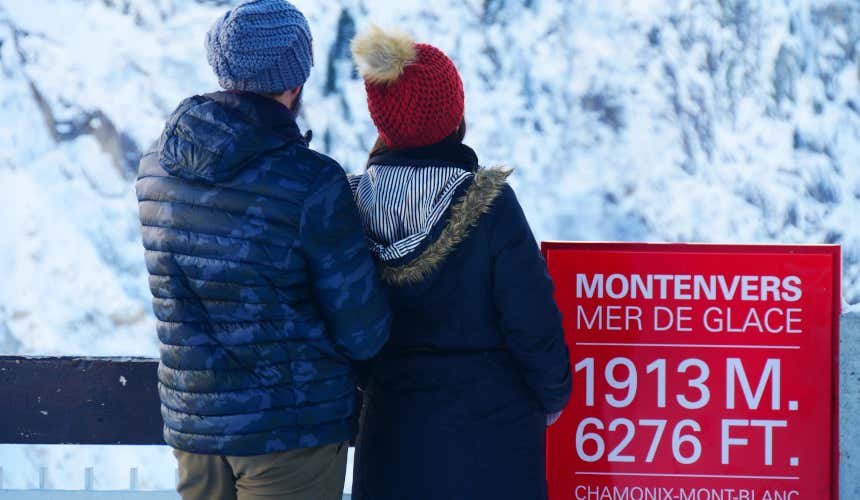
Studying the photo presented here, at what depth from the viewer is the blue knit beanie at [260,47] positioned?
1562mm

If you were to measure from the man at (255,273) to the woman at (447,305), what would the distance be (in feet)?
0.45

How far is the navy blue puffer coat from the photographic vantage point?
1.67 meters

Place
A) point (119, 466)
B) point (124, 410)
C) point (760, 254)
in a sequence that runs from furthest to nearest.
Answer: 1. point (119, 466)
2. point (124, 410)
3. point (760, 254)

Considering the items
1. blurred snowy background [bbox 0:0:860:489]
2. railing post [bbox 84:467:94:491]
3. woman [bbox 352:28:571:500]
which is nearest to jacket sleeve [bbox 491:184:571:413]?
woman [bbox 352:28:571:500]

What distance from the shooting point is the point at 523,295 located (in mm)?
1651

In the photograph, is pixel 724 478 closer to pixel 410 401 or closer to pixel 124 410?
pixel 410 401

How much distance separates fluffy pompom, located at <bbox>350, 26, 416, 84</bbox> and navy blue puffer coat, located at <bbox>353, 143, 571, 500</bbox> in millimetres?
136

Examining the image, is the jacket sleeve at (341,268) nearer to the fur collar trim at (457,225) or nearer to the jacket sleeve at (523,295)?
the fur collar trim at (457,225)

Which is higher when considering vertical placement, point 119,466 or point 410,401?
point 410,401

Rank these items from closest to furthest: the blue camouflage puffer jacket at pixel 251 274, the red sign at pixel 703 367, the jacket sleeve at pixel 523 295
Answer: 1. the blue camouflage puffer jacket at pixel 251 274
2. the jacket sleeve at pixel 523 295
3. the red sign at pixel 703 367

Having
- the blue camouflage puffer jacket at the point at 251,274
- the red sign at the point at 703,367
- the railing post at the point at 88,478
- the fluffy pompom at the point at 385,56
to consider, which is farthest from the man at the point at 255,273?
the railing post at the point at 88,478

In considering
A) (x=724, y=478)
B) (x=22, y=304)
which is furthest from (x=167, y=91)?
(x=724, y=478)

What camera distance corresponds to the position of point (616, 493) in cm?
217

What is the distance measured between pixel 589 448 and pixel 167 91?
173 cm
